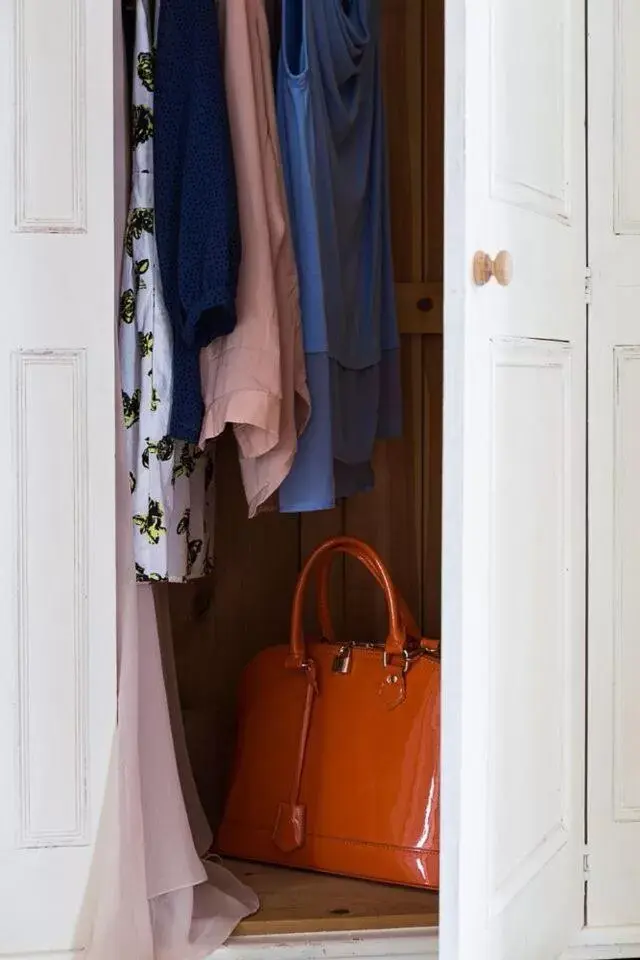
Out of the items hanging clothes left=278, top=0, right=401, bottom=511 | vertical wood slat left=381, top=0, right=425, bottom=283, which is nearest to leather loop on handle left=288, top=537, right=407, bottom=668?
hanging clothes left=278, top=0, right=401, bottom=511

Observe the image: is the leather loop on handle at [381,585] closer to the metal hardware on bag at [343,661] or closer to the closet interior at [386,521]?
the metal hardware on bag at [343,661]

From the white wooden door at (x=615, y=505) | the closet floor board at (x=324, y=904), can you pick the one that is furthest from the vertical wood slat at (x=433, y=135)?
the closet floor board at (x=324, y=904)

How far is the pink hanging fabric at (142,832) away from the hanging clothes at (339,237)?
29 centimetres

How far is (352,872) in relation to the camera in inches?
80.0

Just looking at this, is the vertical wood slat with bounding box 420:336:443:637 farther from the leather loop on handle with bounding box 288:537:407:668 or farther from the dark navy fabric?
the dark navy fabric

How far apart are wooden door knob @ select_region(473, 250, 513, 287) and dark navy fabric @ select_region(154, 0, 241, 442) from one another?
411mm

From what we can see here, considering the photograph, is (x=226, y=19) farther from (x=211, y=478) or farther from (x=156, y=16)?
(x=211, y=478)

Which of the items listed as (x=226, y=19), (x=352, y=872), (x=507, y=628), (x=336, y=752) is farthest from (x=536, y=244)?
(x=352, y=872)

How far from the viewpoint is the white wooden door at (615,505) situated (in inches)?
70.0

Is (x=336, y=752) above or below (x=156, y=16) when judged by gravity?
below

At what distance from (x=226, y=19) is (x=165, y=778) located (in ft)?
3.85

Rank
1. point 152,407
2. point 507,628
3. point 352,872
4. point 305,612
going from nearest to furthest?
point 507,628
point 152,407
point 352,872
point 305,612

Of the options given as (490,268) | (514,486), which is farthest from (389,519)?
(490,268)

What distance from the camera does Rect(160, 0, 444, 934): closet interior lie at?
238 centimetres
